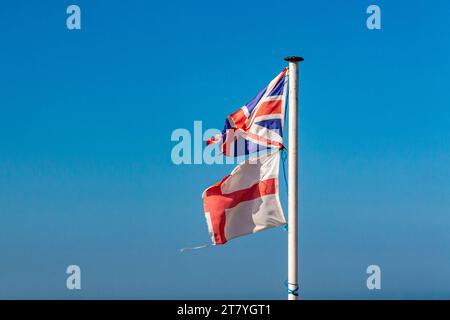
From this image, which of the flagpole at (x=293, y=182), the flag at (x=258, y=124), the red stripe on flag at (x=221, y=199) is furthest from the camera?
the red stripe on flag at (x=221, y=199)

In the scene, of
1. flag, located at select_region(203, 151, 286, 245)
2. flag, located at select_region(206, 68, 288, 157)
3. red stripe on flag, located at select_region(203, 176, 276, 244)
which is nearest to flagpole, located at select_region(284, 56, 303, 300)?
flag, located at select_region(206, 68, 288, 157)

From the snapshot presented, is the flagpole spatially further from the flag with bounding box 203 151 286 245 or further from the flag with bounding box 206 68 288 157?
the flag with bounding box 203 151 286 245

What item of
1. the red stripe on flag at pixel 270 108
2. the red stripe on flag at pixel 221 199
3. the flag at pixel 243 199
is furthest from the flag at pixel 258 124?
the red stripe on flag at pixel 221 199

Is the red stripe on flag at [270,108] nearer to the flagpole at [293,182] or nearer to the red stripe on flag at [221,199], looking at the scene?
the flagpole at [293,182]

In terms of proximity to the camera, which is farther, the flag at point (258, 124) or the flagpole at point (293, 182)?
the flag at point (258, 124)

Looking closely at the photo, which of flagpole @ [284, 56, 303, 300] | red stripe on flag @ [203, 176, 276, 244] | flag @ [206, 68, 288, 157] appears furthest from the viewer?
red stripe on flag @ [203, 176, 276, 244]

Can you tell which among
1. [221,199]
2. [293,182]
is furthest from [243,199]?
[293,182]

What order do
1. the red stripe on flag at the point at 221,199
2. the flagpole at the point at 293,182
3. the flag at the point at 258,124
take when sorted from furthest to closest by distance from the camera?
the red stripe on flag at the point at 221,199 < the flag at the point at 258,124 < the flagpole at the point at 293,182

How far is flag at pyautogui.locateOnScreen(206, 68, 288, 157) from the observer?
3061 centimetres

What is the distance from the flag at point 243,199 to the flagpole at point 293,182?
1180 millimetres

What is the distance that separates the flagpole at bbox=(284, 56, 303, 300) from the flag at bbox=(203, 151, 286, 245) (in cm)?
118

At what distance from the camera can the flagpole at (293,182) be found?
1146 inches

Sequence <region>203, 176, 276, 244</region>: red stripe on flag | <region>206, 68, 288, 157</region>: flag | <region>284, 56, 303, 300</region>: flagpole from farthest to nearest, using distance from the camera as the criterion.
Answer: <region>203, 176, 276, 244</region>: red stripe on flag
<region>206, 68, 288, 157</region>: flag
<region>284, 56, 303, 300</region>: flagpole
